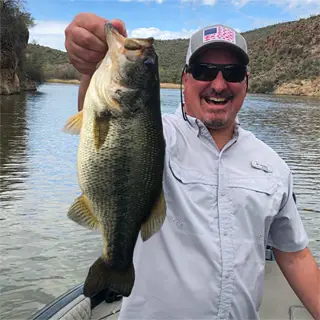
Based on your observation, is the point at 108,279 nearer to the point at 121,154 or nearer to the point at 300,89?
the point at 121,154

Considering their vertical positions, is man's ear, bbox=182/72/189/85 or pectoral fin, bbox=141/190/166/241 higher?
man's ear, bbox=182/72/189/85

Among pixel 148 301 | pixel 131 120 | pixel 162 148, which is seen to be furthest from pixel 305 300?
pixel 131 120

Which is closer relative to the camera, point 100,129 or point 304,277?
point 100,129

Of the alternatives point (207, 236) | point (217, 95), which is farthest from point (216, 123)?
point (207, 236)

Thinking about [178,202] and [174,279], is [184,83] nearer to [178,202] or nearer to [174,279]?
[178,202]

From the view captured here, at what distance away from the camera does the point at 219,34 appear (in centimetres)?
244

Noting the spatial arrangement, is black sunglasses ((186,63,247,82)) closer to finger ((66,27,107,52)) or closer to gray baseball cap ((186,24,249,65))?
gray baseball cap ((186,24,249,65))

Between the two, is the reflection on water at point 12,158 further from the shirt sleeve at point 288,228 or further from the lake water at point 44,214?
the shirt sleeve at point 288,228

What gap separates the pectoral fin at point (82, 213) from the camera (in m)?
2.01

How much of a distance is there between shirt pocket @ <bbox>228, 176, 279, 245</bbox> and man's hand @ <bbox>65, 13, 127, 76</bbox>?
0.87 m

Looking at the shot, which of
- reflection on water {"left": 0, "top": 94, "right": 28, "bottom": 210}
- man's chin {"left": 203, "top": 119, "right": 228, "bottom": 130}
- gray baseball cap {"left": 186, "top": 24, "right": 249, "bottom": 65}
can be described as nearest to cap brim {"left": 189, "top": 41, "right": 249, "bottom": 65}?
gray baseball cap {"left": 186, "top": 24, "right": 249, "bottom": 65}

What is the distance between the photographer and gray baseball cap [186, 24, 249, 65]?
242cm

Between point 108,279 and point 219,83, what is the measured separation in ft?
3.57

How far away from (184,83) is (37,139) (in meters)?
14.9
